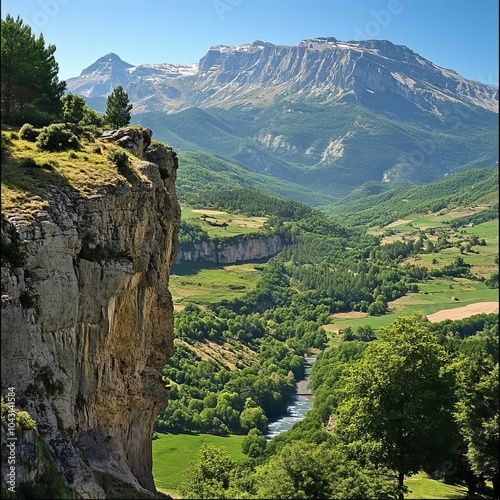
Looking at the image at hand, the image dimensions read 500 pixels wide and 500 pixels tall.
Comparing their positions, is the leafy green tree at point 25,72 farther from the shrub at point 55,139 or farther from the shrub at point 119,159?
the shrub at point 119,159

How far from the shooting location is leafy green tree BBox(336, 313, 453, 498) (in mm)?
42500

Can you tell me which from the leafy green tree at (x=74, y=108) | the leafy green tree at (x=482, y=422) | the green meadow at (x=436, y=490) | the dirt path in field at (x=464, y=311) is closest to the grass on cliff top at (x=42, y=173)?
the leafy green tree at (x=74, y=108)

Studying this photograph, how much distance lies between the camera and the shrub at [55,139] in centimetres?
4422

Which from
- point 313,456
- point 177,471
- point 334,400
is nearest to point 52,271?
point 313,456

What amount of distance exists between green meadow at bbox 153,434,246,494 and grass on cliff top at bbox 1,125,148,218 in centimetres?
4546

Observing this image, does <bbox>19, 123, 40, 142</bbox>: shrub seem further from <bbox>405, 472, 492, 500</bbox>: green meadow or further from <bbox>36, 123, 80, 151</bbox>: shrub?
<bbox>405, 472, 492, 500</bbox>: green meadow

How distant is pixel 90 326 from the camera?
37031mm

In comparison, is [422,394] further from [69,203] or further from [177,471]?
[177,471]

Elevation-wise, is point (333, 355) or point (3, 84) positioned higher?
point (3, 84)

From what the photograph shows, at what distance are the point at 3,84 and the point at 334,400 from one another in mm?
65793

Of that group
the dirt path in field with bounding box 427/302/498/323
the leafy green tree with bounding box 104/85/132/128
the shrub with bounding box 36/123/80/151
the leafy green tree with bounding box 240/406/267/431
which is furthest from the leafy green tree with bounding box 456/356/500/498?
the dirt path in field with bounding box 427/302/498/323

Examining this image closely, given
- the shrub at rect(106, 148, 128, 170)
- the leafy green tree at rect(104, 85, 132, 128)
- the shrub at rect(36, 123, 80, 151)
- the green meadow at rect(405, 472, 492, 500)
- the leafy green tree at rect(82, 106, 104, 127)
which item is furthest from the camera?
the leafy green tree at rect(104, 85, 132, 128)

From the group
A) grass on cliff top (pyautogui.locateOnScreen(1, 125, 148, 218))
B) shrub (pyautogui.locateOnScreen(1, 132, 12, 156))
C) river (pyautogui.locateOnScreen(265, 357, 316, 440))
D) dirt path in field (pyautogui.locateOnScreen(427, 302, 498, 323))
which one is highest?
shrub (pyautogui.locateOnScreen(1, 132, 12, 156))

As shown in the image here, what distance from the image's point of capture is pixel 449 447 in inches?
1676
